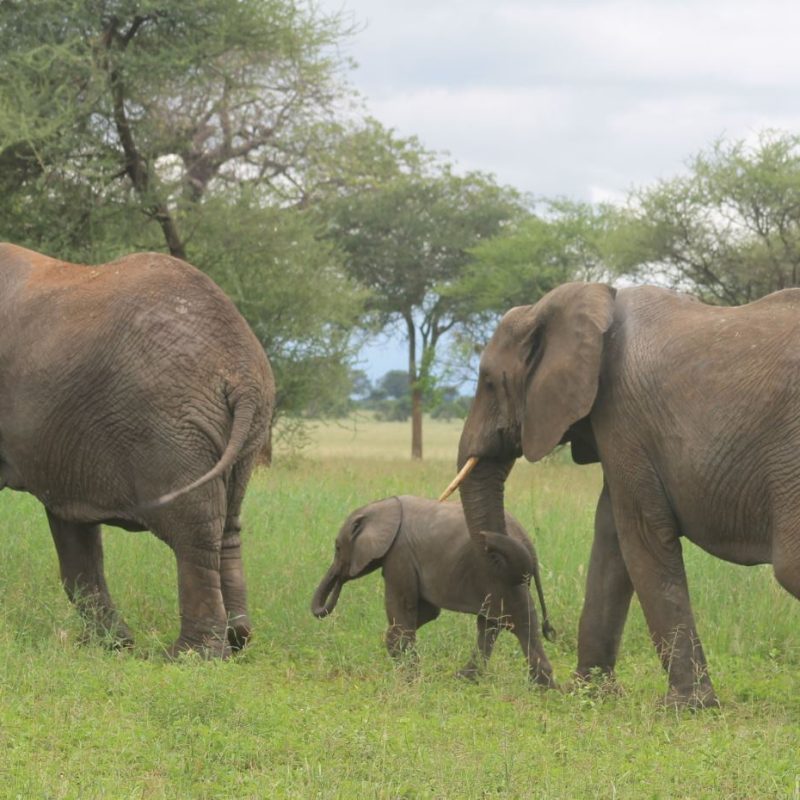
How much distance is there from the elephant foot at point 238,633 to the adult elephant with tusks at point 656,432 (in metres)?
1.30

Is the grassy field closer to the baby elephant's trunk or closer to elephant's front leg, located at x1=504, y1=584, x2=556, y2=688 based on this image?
elephant's front leg, located at x1=504, y1=584, x2=556, y2=688

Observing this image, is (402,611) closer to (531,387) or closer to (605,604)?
(605,604)

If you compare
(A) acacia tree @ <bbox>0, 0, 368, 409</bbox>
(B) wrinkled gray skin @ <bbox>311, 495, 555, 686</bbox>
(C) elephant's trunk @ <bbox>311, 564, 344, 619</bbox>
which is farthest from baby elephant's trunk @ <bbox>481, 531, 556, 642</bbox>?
(A) acacia tree @ <bbox>0, 0, 368, 409</bbox>

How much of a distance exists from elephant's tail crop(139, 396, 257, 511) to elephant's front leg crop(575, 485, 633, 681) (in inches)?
66.8

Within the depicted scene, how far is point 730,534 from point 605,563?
3.07 feet

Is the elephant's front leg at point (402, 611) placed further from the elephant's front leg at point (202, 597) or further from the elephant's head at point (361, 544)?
the elephant's front leg at point (202, 597)

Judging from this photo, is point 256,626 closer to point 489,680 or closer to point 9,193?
point 489,680

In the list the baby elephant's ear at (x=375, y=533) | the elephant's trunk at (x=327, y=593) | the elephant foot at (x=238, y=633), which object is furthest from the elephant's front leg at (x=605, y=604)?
the elephant foot at (x=238, y=633)

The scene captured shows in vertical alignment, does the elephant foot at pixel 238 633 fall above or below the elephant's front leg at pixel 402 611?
below

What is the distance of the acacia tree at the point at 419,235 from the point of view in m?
38.2

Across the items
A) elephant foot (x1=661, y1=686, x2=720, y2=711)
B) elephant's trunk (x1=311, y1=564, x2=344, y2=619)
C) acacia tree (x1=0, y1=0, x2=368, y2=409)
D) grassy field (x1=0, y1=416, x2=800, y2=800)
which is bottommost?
grassy field (x1=0, y1=416, x2=800, y2=800)

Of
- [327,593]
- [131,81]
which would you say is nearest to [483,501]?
[327,593]

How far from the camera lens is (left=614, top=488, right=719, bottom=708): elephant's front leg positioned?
6.04m

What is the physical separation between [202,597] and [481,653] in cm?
137
